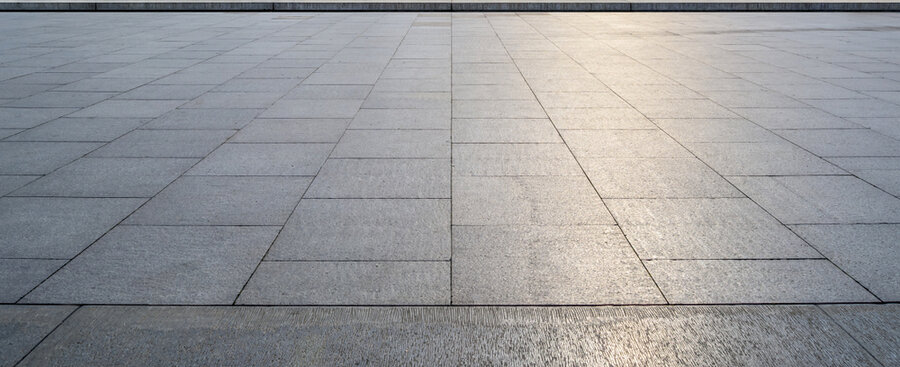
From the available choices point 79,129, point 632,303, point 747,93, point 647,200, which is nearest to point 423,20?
point 747,93

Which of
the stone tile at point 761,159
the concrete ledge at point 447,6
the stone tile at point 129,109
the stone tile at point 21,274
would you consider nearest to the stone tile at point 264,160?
the stone tile at point 21,274

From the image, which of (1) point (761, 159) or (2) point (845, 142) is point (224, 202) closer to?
(1) point (761, 159)

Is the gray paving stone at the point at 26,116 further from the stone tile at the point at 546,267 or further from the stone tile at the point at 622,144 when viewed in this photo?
the stone tile at the point at 622,144

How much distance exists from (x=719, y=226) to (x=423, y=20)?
16.3 m

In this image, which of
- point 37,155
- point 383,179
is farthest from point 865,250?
point 37,155

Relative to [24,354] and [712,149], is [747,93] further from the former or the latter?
[24,354]

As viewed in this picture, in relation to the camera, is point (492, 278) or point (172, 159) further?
point (172, 159)

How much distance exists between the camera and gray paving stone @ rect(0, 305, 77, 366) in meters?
3.09

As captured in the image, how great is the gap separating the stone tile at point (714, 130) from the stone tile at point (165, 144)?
4875mm

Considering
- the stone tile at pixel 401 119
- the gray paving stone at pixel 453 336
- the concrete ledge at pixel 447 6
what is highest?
the concrete ledge at pixel 447 6

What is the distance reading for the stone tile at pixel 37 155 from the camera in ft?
18.9

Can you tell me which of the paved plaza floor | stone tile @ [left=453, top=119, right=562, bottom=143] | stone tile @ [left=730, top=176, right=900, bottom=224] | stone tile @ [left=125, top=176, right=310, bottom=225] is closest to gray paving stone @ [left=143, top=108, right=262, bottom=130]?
the paved plaza floor

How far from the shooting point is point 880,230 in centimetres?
447

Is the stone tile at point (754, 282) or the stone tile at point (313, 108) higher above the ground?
the stone tile at point (313, 108)
